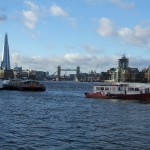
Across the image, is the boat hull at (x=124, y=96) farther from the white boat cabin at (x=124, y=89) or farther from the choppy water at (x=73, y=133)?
the choppy water at (x=73, y=133)

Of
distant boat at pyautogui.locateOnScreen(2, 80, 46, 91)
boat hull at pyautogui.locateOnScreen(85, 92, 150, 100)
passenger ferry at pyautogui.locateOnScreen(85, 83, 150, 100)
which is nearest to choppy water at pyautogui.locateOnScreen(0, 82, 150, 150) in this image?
boat hull at pyautogui.locateOnScreen(85, 92, 150, 100)

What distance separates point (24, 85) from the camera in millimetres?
174125

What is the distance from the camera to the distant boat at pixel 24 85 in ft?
566

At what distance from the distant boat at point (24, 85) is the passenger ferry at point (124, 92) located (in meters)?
56.9

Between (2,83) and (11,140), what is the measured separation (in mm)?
154859

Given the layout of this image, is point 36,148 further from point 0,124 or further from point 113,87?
point 113,87

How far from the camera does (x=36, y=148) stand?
120ft

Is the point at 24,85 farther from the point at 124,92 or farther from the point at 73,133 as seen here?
the point at 73,133

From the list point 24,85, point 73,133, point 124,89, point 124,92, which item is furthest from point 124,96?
point 24,85

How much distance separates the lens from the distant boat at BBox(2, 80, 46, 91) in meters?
173

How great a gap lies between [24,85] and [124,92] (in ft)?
225

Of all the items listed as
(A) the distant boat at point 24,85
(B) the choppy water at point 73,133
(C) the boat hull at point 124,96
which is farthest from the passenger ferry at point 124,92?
(A) the distant boat at point 24,85

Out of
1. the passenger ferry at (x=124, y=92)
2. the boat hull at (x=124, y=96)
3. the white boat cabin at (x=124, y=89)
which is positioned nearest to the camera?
the boat hull at (x=124, y=96)

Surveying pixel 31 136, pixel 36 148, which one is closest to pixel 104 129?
pixel 31 136
